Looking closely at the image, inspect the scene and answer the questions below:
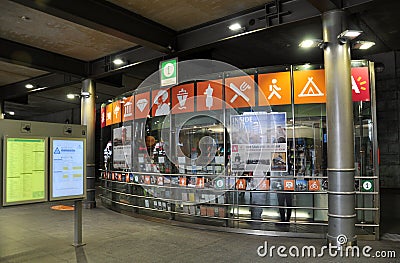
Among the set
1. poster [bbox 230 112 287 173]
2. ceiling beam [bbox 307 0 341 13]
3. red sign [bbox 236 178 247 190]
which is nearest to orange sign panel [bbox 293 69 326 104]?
poster [bbox 230 112 287 173]

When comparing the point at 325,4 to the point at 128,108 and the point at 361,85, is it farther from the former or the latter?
the point at 128,108

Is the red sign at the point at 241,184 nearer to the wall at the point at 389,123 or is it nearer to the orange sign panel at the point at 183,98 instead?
the orange sign panel at the point at 183,98

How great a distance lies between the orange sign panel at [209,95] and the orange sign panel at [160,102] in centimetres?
89

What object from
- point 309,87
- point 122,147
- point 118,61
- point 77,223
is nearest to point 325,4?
point 309,87

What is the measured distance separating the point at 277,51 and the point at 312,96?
10.0 feet

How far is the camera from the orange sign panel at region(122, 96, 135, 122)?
869 centimetres

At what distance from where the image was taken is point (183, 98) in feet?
24.5

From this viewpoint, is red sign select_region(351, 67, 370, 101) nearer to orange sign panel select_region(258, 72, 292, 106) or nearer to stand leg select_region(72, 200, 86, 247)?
orange sign panel select_region(258, 72, 292, 106)

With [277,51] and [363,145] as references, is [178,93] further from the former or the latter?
[363,145]

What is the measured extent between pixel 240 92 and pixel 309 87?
1293mm

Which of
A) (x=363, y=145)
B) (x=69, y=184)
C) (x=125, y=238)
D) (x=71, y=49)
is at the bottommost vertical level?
(x=125, y=238)

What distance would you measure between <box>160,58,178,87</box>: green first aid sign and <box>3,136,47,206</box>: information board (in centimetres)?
287

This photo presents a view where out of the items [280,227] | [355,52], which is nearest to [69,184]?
[280,227]

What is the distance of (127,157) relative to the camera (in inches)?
345
